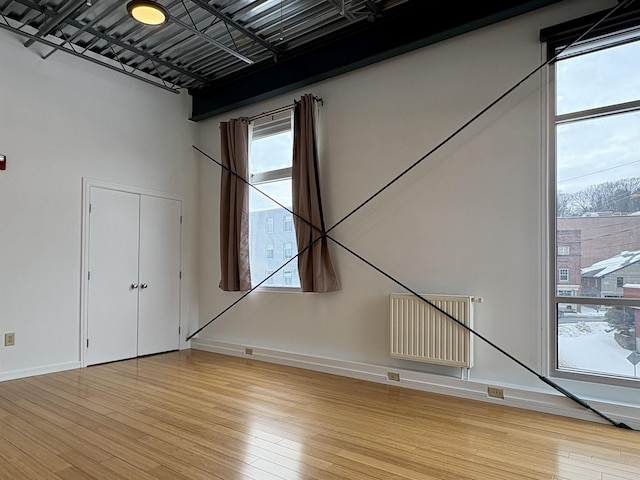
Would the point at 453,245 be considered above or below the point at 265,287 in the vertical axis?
above

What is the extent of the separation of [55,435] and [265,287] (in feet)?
9.04

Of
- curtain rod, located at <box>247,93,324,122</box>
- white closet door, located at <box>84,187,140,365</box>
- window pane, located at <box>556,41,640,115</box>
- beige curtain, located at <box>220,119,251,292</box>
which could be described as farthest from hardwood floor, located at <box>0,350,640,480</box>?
curtain rod, located at <box>247,93,324,122</box>

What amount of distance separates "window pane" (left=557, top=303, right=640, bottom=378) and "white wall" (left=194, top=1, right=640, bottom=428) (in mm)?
138

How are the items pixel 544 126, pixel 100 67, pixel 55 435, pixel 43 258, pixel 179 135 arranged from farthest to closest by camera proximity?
1. pixel 179 135
2. pixel 100 67
3. pixel 43 258
4. pixel 544 126
5. pixel 55 435

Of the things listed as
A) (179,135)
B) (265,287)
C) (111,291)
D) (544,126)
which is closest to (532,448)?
(544,126)

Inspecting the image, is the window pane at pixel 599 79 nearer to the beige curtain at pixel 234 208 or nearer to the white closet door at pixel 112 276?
the beige curtain at pixel 234 208

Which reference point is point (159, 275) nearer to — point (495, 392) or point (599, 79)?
point (495, 392)

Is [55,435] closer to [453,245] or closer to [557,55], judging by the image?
[453,245]

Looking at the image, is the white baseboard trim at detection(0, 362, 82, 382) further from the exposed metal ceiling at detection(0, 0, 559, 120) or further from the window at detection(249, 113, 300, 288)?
the exposed metal ceiling at detection(0, 0, 559, 120)

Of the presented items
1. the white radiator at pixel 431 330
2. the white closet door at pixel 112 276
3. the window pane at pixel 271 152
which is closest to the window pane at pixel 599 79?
the white radiator at pixel 431 330

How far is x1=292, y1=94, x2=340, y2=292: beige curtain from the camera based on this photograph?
4537mm

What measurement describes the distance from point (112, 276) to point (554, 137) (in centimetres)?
474

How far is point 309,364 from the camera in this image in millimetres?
4676

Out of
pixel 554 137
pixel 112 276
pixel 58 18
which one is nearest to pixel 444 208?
pixel 554 137
